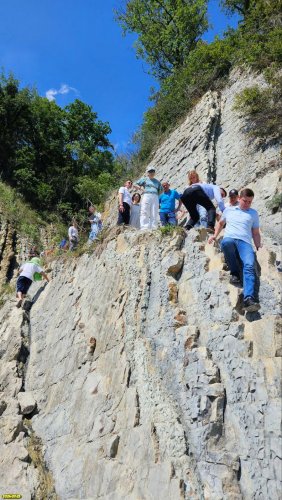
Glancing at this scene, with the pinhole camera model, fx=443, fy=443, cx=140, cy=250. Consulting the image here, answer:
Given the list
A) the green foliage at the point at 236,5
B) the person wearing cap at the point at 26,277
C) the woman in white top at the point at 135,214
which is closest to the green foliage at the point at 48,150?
the green foliage at the point at 236,5

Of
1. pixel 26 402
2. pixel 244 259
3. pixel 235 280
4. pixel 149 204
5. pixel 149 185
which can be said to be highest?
pixel 149 185

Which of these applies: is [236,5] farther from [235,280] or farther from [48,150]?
[235,280]

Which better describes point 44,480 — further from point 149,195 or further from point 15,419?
point 149,195

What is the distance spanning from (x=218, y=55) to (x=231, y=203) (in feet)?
33.1

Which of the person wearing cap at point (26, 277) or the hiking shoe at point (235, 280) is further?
the person wearing cap at point (26, 277)

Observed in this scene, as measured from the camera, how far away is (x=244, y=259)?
19.1 feet

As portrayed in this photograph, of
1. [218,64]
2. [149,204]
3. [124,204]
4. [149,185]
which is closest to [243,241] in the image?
[149,204]

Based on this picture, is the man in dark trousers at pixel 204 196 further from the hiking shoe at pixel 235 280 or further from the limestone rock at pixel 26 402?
the limestone rock at pixel 26 402

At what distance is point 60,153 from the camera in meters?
24.9

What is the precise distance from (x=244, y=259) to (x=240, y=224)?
24.7 inches

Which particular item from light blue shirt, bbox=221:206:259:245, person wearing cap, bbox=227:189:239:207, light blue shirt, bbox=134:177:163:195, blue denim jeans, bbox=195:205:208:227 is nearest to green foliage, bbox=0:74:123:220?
light blue shirt, bbox=134:177:163:195

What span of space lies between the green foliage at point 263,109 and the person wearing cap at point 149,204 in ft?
10.8

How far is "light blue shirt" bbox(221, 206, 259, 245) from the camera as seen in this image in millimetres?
6121

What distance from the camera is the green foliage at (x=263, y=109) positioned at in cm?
1083
